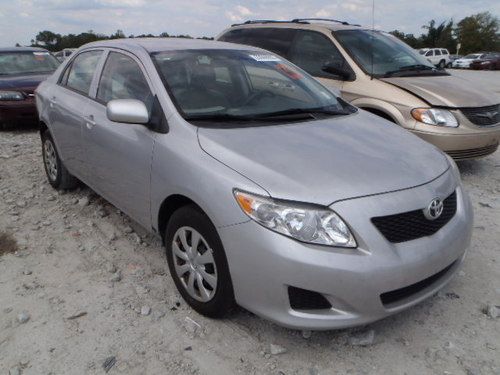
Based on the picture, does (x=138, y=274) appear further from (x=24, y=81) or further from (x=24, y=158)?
(x=24, y=81)

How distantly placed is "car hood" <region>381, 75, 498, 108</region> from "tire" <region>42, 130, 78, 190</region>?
358 centimetres

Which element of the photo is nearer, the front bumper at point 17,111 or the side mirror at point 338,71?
the side mirror at point 338,71

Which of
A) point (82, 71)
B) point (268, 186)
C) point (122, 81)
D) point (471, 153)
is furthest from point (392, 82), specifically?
point (268, 186)

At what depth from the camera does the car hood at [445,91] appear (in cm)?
498

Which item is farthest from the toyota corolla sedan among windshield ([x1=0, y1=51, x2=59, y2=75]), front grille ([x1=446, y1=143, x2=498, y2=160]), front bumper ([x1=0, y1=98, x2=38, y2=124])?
windshield ([x1=0, y1=51, x2=59, y2=75])

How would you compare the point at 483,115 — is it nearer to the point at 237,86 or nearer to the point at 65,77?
the point at 237,86

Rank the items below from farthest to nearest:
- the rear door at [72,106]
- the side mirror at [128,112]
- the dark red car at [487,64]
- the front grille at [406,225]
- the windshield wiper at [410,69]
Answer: the dark red car at [487,64] < the windshield wiper at [410,69] < the rear door at [72,106] < the side mirror at [128,112] < the front grille at [406,225]

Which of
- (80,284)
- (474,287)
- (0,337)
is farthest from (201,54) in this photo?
(474,287)

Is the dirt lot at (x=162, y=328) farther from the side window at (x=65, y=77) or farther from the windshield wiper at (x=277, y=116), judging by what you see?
the side window at (x=65, y=77)

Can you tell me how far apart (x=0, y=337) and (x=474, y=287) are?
292 cm

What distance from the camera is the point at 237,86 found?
336cm

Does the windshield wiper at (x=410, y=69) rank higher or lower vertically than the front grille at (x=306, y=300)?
higher

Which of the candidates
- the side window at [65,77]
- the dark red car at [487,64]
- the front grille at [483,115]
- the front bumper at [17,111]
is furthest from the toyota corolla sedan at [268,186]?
the dark red car at [487,64]

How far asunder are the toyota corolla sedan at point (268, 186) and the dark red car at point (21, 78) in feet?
16.0
